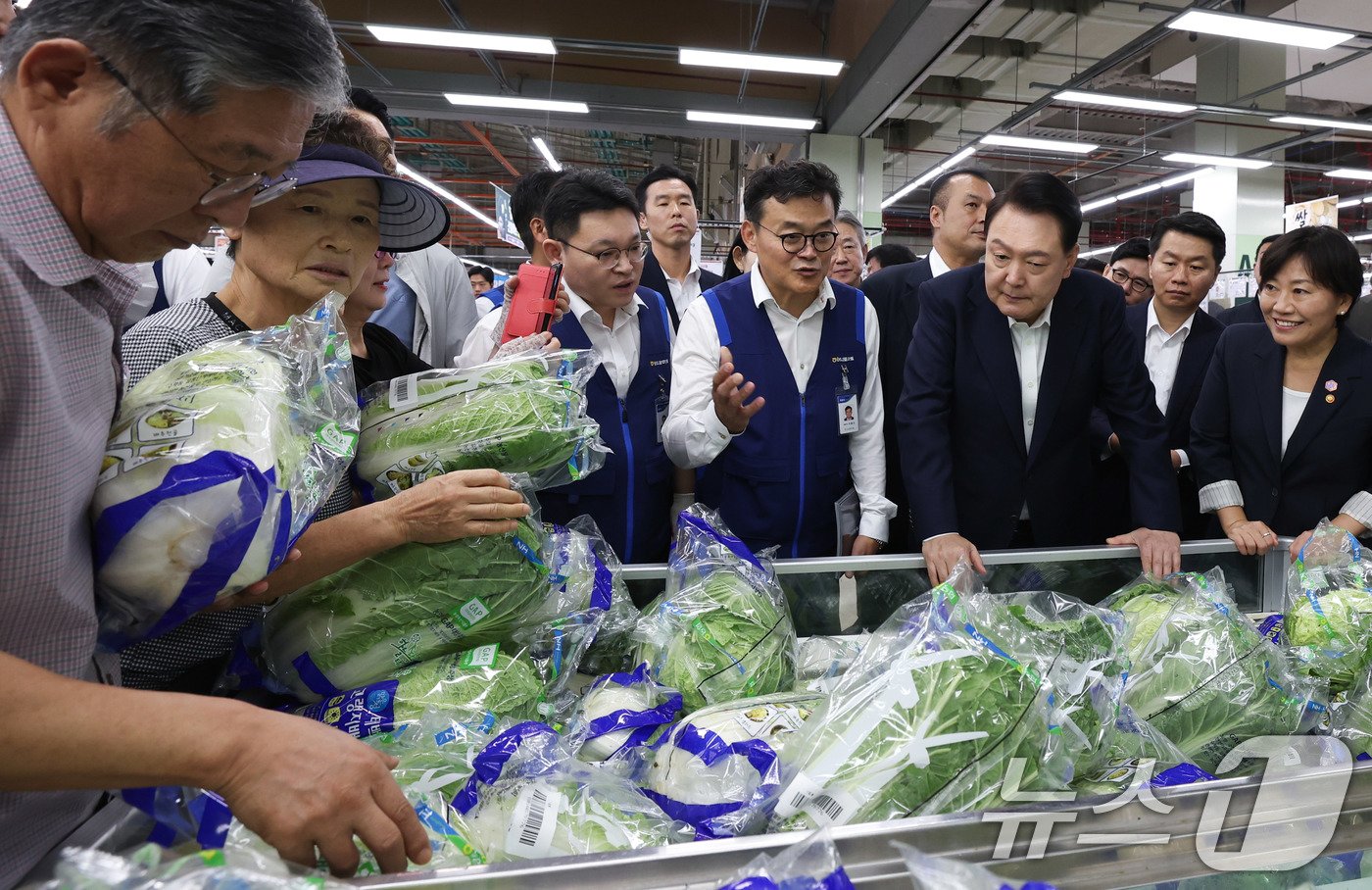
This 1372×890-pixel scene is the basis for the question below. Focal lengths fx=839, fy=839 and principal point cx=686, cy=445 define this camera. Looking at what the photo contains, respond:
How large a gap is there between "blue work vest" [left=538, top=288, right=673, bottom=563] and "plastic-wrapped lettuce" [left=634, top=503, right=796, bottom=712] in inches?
35.8

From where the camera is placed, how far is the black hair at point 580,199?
A: 101 inches

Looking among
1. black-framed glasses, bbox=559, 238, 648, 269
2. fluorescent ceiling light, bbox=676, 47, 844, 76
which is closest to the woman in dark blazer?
black-framed glasses, bbox=559, 238, 648, 269

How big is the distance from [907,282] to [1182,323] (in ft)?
4.69

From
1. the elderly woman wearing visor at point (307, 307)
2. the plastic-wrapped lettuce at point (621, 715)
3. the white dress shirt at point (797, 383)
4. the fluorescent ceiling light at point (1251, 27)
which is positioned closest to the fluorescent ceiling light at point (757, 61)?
the fluorescent ceiling light at point (1251, 27)

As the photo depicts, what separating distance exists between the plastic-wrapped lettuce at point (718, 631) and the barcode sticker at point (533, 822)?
0.39 metres

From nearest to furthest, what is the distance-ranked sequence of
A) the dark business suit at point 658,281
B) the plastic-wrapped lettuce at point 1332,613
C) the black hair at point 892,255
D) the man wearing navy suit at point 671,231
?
the plastic-wrapped lettuce at point 1332,613, the dark business suit at point 658,281, the man wearing navy suit at point 671,231, the black hair at point 892,255

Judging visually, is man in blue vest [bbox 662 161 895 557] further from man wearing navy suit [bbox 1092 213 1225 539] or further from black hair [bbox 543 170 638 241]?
man wearing navy suit [bbox 1092 213 1225 539]

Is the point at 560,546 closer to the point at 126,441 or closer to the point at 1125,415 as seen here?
the point at 126,441

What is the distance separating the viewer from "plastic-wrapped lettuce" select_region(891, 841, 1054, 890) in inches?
28.4

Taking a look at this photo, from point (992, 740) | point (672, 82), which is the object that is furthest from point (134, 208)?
point (672, 82)

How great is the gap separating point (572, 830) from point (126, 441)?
659 mm

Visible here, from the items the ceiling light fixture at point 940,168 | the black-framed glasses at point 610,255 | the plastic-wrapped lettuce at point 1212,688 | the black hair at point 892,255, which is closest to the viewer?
the plastic-wrapped lettuce at point 1212,688

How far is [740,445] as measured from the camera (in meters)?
2.58

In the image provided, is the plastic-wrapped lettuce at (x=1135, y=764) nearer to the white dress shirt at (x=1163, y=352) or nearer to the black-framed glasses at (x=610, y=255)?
the black-framed glasses at (x=610, y=255)
